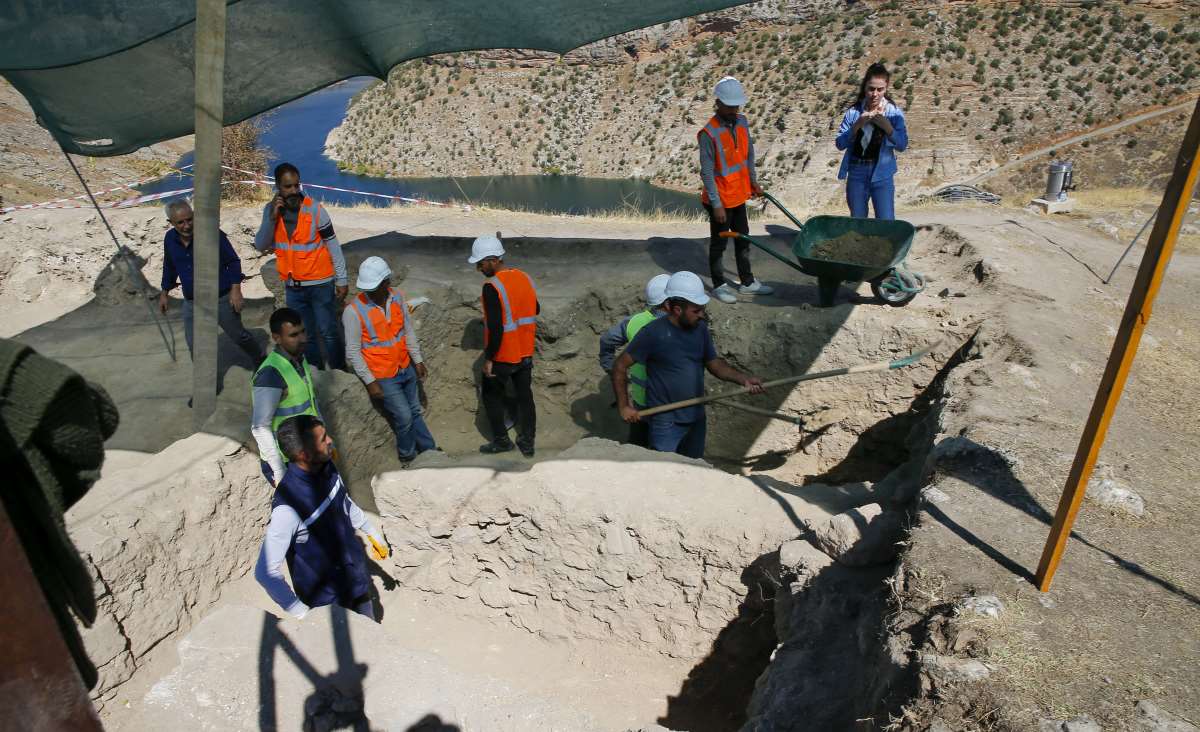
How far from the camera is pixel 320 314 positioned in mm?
5852

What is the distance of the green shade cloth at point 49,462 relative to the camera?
134cm

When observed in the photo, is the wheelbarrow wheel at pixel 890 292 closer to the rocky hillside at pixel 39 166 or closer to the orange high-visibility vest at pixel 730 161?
the orange high-visibility vest at pixel 730 161

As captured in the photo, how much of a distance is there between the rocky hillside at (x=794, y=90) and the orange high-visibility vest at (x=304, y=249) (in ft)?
81.7

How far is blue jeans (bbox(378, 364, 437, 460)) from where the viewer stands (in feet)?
17.3

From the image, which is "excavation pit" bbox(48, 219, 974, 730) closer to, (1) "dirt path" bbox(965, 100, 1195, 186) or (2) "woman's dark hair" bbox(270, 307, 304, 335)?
(2) "woman's dark hair" bbox(270, 307, 304, 335)

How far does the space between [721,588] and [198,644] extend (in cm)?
286

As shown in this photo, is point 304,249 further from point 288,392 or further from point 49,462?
point 49,462

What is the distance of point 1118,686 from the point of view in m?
2.55

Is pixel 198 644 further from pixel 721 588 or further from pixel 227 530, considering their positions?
pixel 721 588

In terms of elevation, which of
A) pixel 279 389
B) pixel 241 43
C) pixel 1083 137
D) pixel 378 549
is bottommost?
pixel 378 549

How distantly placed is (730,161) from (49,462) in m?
5.55

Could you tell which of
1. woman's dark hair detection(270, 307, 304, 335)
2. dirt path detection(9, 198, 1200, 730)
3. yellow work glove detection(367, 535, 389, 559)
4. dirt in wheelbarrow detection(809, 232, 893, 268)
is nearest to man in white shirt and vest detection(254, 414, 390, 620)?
yellow work glove detection(367, 535, 389, 559)

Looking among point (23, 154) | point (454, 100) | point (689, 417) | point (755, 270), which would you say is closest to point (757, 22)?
point (454, 100)

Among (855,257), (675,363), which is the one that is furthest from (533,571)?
(855,257)
